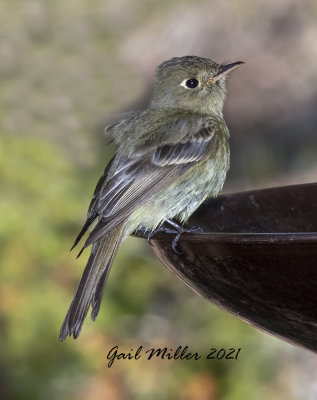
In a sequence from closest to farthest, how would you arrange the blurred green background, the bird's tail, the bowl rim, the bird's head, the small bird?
the bowl rim < the bird's tail < the small bird < the bird's head < the blurred green background

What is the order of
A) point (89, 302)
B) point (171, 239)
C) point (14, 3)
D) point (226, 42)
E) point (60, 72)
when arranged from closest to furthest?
point (171, 239) → point (89, 302) → point (60, 72) → point (14, 3) → point (226, 42)

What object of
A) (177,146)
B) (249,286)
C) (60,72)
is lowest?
(249,286)

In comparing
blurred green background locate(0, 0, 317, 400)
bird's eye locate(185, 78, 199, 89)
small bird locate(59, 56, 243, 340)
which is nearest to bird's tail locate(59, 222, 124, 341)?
small bird locate(59, 56, 243, 340)

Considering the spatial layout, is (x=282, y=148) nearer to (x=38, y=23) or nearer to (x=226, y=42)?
(x=226, y=42)

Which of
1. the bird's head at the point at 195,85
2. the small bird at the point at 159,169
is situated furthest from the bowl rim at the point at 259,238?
the bird's head at the point at 195,85

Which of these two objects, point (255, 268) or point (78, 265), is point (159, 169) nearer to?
point (255, 268)

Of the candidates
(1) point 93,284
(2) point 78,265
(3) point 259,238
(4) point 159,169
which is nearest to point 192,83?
(4) point 159,169

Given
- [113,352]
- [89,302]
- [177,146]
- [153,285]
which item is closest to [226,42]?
[153,285]

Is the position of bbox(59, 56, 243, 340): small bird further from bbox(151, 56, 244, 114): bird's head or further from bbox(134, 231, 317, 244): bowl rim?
bbox(134, 231, 317, 244): bowl rim
